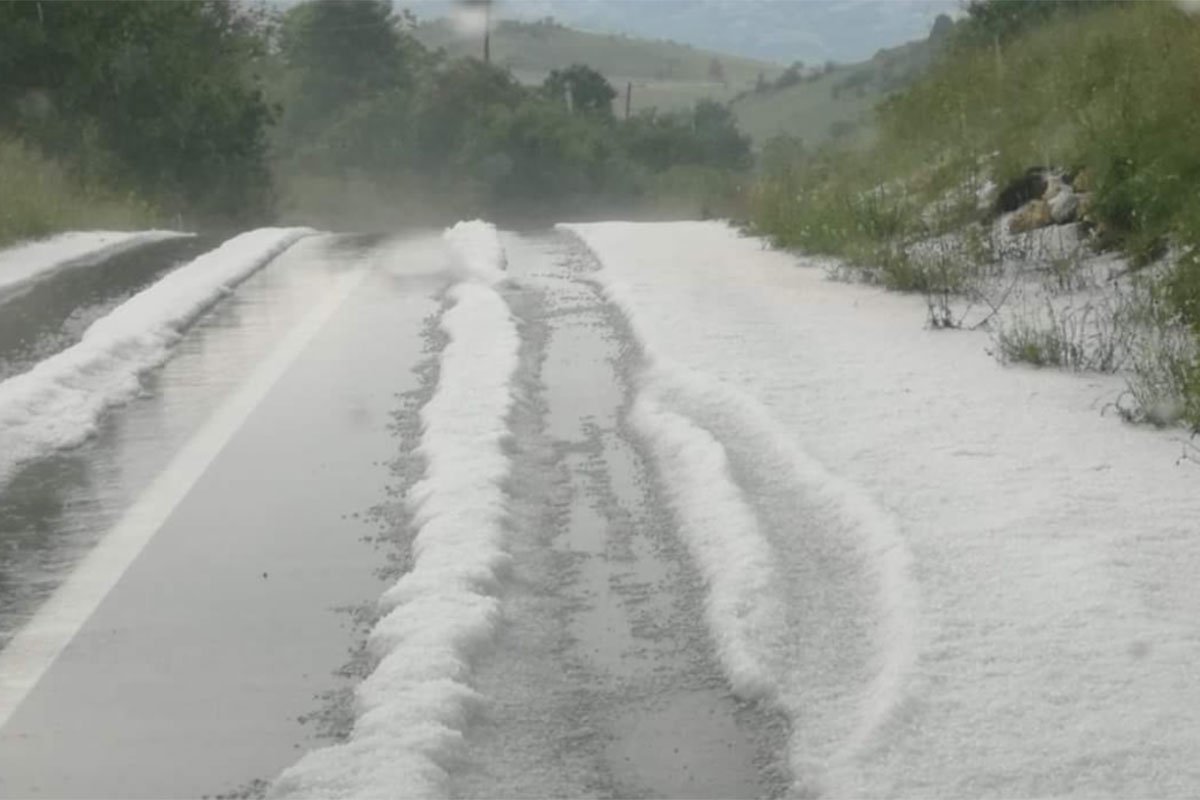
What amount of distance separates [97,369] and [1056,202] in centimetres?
611

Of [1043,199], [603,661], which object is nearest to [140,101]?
[1043,199]

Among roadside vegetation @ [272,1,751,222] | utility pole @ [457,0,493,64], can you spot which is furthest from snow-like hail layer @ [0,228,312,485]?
utility pole @ [457,0,493,64]

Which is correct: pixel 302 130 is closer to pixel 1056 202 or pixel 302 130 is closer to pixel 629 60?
pixel 1056 202

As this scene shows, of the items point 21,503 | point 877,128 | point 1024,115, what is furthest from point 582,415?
point 877,128

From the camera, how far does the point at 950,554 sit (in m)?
6.73

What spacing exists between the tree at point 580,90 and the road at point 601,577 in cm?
7532

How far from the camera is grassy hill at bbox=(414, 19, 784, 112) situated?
15375cm

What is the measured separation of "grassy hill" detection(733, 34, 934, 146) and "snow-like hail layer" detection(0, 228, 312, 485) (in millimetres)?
78527

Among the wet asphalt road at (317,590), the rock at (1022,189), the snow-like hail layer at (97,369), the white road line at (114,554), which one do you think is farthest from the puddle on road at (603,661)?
the rock at (1022,189)

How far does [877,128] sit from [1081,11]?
88.6 inches

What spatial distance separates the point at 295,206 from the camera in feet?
227

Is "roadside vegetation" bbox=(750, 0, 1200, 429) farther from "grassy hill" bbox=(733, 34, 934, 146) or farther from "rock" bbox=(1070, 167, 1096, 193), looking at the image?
"grassy hill" bbox=(733, 34, 934, 146)

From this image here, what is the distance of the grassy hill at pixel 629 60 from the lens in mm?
153750

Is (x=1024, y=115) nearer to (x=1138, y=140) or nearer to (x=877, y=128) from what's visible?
(x=1138, y=140)
